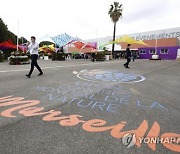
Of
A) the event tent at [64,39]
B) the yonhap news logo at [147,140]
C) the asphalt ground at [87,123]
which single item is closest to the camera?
the asphalt ground at [87,123]

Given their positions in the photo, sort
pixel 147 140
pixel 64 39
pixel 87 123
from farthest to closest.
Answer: pixel 64 39 → pixel 87 123 → pixel 147 140

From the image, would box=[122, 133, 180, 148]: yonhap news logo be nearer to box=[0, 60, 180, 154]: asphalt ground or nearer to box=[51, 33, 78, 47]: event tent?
box=[0, 60, 180, 154]: asphalt ground

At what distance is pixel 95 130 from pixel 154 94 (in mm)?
3312

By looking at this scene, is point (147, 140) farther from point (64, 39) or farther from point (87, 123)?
point (64, 39)

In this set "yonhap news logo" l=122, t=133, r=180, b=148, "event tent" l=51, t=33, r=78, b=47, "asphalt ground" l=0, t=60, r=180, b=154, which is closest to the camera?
"asphalt ground" l=0, t=60, r=180, b=154

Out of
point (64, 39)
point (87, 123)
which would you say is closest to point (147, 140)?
point (87, 123)

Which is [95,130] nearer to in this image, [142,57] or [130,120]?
[130,120]

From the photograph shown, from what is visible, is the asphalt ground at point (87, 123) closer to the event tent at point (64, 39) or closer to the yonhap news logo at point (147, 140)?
the yonhap news logo at point (147, 140)

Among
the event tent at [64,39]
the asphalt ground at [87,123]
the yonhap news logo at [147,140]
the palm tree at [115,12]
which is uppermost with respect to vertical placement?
the palm tree at [115,12]

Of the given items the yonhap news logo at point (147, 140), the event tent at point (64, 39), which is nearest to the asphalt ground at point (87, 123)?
the yonhap news logo at point (147, 140)

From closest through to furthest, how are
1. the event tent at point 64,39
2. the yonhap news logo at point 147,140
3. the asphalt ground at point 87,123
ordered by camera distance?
the asphalt ground at point 87,123 < the yonhap news logo at point 147,140 < the event tent at point 64,39

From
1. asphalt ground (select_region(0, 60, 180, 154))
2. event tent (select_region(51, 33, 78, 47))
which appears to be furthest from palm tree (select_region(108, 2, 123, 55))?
asphalt ground (select_region(0, 60, 180, 154))

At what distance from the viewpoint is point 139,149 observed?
Answer: 2582mm

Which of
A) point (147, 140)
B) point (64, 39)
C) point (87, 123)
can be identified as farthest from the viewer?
point (64, 39)
